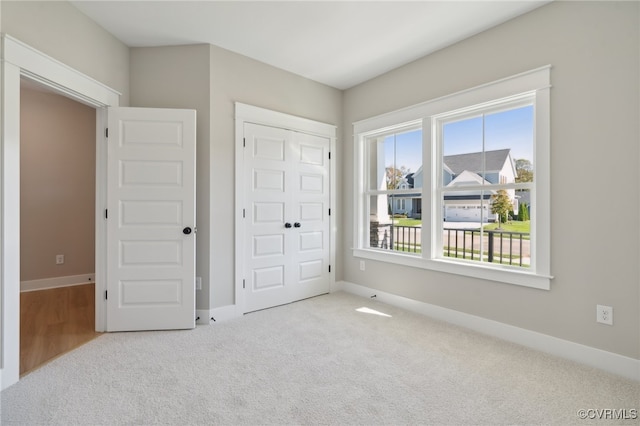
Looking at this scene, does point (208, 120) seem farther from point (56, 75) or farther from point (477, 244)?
point (477, 244)

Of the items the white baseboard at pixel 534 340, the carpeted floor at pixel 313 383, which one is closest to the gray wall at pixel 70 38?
the carpeted floor at pixel 313 383

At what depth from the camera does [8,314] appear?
6.77 feet

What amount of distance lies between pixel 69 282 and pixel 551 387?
5654 mm

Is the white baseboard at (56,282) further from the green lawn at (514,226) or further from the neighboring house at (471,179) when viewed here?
the green lawn at (514,226)

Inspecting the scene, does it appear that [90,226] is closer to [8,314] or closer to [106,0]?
[8,314]

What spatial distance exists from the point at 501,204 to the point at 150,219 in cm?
327

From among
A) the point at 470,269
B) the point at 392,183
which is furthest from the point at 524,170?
the point at 392,183

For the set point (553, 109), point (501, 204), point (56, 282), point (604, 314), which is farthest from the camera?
point (56, 282)

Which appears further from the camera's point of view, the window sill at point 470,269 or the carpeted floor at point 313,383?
the window sill at point 470,269

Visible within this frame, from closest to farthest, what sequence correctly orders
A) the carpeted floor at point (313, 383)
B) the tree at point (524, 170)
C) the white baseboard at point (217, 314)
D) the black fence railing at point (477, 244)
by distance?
the carpeted floor at point (313, 383), the tree at point (524, 170), the black fence railing at point (477, 244), the white baseboard at point (217, 314)

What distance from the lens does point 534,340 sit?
2604 mm

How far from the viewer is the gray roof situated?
2.91 meters

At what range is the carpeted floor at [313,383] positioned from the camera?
1.76 meters

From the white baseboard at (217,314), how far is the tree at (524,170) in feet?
9.96
